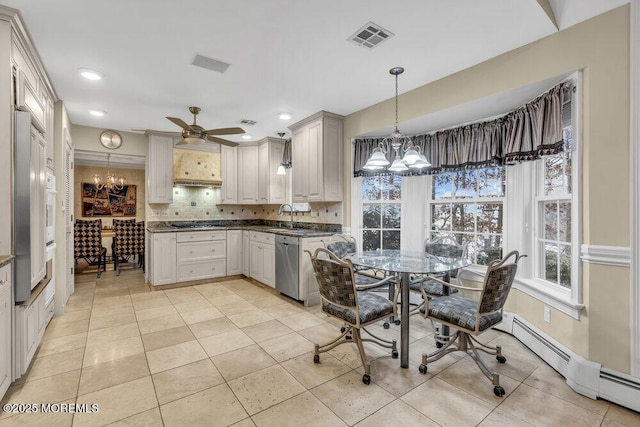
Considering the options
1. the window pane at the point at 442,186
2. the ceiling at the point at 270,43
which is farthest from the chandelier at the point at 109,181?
the window pane at the point at 442,186

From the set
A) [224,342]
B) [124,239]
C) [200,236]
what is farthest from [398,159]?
[124,239]

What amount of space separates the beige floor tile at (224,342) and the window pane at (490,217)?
2.72 metres

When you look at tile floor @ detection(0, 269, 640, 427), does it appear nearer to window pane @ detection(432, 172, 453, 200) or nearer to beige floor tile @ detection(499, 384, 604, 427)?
beige floor tile @ detection(499, 384, 604, 427)

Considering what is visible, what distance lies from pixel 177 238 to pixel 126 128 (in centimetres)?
200

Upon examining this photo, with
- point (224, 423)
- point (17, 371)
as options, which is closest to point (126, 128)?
point (17, 371)

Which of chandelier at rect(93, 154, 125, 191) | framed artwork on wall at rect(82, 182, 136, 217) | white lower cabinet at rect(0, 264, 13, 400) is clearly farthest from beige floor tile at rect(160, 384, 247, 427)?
framed artwork on wall at rect(82, 182, 136, 217)

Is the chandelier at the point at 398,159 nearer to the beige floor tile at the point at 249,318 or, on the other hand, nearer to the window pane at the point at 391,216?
the window pane at the point at 391,216

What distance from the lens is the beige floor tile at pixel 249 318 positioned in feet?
11.1

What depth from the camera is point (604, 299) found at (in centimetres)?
208

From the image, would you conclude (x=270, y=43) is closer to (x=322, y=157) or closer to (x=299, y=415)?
(x=322, y=157)

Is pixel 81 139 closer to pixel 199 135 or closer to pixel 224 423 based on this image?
pixel 199 135

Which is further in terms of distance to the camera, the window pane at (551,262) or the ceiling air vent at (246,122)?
the ceiling air vent at (246,122)

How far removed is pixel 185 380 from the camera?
2.26 meters

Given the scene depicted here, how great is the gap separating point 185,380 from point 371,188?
121 inches
